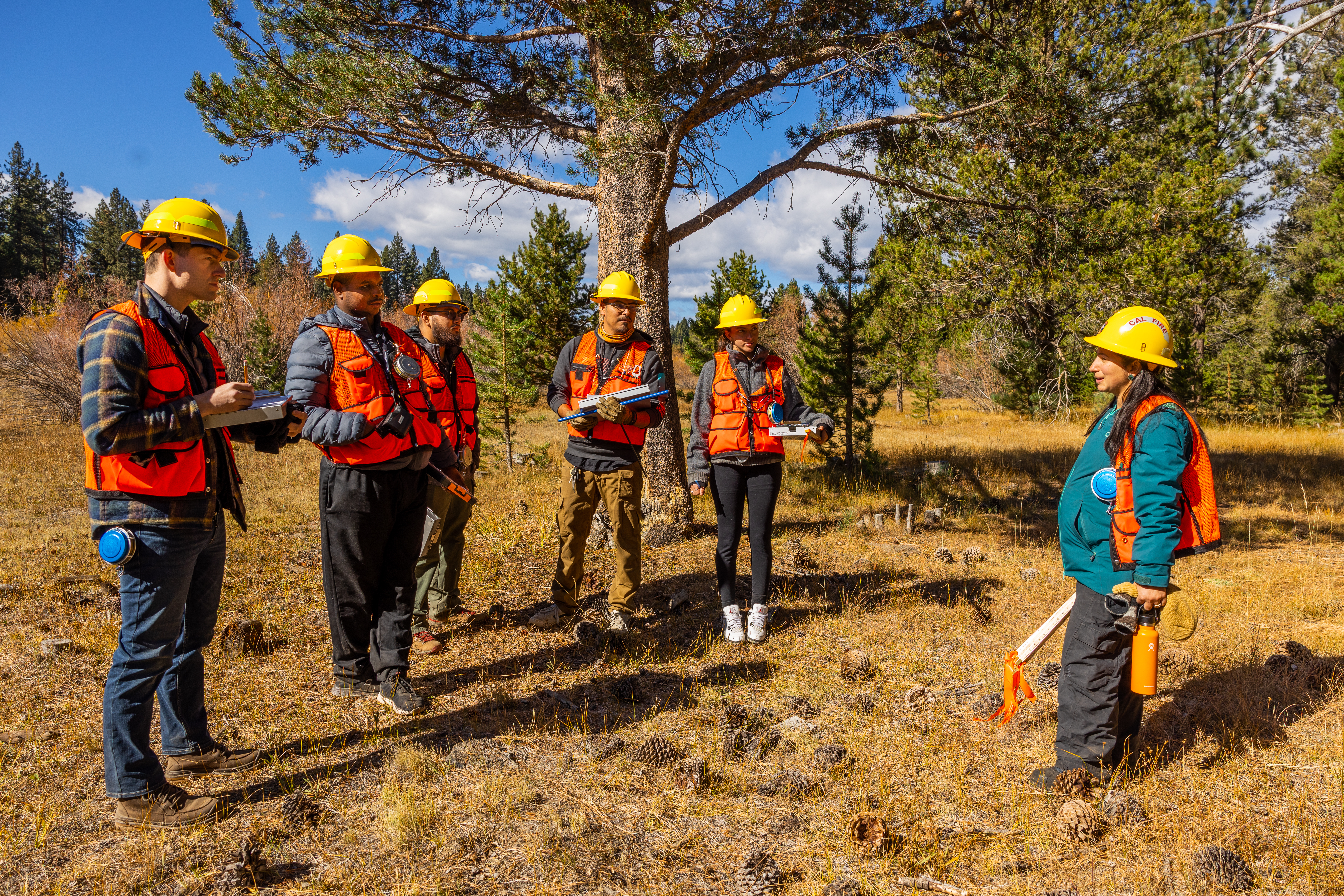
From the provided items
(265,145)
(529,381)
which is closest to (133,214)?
(529,381)

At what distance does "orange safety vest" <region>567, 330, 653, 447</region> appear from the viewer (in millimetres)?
4488

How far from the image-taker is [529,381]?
1393cm

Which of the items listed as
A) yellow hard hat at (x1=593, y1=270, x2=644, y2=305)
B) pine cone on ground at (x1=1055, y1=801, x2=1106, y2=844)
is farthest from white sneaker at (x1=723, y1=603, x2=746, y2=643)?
pine cone on ground at (x1=1055, y1=801, x2=1106, y2=844)

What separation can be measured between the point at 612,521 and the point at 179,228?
8.92 feet

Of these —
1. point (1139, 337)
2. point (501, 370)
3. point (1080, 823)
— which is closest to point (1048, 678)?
point (1080, 823)

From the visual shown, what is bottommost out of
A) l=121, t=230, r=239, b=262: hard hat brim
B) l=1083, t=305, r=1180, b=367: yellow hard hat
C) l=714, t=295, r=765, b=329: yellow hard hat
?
l=1083, t=305, r=1180, b=367: yellow hard hat

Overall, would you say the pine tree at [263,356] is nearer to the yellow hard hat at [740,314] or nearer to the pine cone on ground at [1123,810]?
the yellow hard hat at [740,314]

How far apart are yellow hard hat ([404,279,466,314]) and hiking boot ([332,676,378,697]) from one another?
7.31 ft

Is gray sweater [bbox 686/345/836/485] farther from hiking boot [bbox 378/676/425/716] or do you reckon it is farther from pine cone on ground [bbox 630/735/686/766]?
hiking boot [bbox 378/676/425/716]

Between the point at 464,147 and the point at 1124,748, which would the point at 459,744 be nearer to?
the point at 1124,748

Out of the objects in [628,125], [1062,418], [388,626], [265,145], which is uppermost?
[265,145]

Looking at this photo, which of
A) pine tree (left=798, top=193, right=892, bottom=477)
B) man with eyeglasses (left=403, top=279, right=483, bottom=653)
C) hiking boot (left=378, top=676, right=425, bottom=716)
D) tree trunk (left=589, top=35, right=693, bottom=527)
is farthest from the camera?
pine tree (left=798, top=193, right=892, bottom=477)

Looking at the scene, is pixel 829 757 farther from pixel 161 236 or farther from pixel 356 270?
pixel 161 236

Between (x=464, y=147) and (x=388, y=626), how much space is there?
503 centimetres
